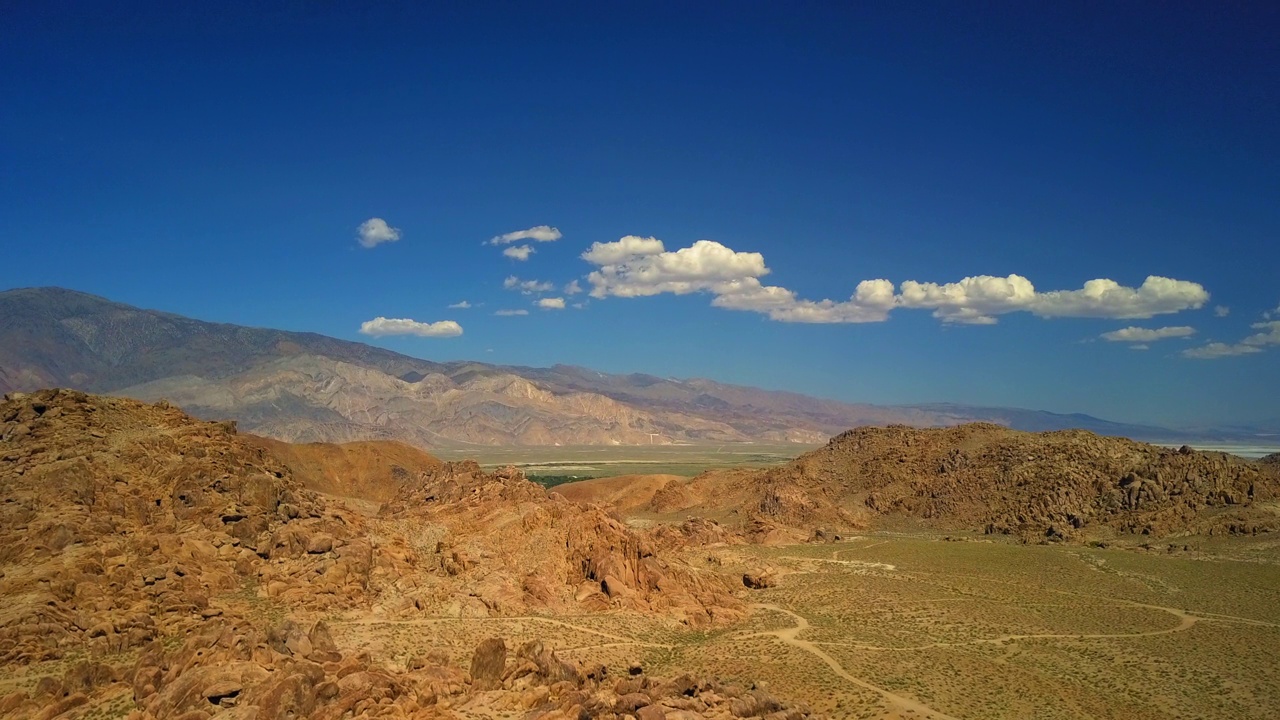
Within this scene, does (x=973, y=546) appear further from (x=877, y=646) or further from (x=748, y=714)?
(x=748, y=714)

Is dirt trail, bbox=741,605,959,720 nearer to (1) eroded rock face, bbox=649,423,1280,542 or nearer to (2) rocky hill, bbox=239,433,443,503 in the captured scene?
(1) eroded rock face, bbox=649,423,1280,542

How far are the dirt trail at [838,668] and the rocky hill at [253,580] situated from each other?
11.2 feet

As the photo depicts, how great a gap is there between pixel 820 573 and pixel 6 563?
4418 cm

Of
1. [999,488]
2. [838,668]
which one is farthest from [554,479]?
[838,668]

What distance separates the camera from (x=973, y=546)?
62188mm

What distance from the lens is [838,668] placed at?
31.3 m

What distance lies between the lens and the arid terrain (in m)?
22.6

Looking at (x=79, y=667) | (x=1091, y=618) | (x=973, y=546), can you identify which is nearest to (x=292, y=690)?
(x=79, y=667)

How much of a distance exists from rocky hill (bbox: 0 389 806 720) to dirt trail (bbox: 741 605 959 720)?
3419 mm

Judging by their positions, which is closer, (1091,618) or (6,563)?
(6,563)

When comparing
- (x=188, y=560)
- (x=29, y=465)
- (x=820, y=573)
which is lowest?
(x=820, y=573)

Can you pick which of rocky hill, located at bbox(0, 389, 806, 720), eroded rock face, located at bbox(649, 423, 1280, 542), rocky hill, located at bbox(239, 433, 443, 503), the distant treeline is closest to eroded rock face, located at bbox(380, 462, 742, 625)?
rocky hill, located at bbox(0, 389, 806, 720)

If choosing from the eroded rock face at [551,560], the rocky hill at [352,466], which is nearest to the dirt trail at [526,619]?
the eroded rock face at [551,560]

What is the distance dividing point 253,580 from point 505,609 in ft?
35.9
